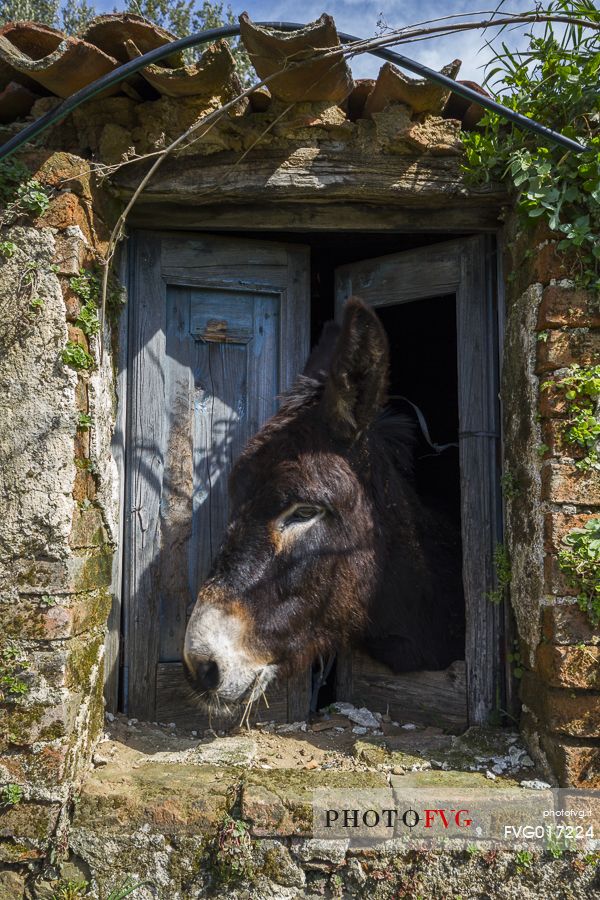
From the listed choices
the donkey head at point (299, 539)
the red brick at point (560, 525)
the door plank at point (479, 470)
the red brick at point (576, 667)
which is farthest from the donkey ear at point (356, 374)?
the red brick at point (576, 667)

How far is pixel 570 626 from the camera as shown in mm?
2672

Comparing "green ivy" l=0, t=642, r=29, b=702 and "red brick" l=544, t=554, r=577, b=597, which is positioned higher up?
"red brick" l=544, t=554, r=577, b=597

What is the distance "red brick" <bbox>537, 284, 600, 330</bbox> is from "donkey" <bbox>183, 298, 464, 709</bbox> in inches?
30.3

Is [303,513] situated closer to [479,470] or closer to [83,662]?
[479,470]

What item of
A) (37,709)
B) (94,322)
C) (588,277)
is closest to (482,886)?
(37,709)

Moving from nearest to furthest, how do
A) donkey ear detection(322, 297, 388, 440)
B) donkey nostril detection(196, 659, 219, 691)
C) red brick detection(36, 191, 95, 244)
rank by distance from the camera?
donkey nostril detection(196, 659, 219, 691), red brick detection(36, 191, 95, 244), donkey ear detection(322, 297, 388, 440)

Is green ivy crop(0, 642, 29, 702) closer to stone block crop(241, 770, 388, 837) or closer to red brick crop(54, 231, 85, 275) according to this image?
stone block crop(241, 770, 388, 837)

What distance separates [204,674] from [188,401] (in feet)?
5.34

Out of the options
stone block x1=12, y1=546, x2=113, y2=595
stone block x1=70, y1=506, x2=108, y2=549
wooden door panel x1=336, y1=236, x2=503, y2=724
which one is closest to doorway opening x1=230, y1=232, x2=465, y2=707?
wooden door panel x1=336, y1=236, x2=503, y2=724

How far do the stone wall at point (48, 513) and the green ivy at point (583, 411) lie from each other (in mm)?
2114

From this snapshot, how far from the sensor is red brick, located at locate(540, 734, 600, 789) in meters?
2.60

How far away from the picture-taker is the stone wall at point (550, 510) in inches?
104

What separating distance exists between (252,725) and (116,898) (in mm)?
1101

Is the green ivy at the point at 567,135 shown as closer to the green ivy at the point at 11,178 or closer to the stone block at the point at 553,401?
the stone block at the point at 553,401
